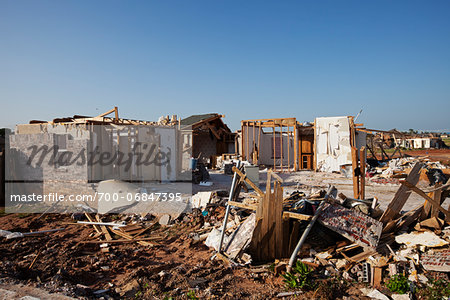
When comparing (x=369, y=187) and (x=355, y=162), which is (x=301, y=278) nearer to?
(x=355, y=162)

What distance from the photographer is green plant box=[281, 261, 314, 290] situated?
4180mm

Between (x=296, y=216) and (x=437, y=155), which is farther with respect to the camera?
(x=437, y=155)

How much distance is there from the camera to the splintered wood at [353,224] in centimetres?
484

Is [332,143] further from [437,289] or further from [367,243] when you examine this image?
[437,289]

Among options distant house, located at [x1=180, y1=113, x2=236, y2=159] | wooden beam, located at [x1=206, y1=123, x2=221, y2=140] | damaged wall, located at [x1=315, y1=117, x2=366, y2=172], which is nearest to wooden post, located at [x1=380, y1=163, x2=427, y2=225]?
damaged wall, located at [x1=315, y1=117, x2=366, y2=172]

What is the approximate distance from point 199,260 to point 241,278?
3.67ft

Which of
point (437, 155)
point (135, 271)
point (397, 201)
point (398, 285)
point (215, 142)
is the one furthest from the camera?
point (437, 155)

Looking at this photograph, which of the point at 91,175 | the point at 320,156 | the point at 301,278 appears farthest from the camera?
the point at 320,156

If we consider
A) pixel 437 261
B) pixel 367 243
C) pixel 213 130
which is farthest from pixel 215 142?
pixel 437 261

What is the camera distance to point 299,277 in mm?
4297

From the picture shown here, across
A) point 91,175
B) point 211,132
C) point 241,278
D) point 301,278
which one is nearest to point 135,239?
point 241,278

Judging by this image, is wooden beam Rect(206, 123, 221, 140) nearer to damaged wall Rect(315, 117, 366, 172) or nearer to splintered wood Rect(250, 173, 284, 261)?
damaged wall Rect(315, 117, 366, 172)

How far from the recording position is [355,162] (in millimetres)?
6793

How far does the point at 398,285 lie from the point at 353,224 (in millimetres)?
1181
